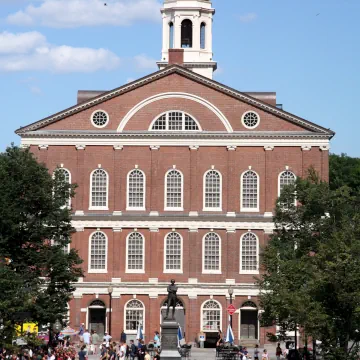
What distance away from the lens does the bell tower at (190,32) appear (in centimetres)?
9550

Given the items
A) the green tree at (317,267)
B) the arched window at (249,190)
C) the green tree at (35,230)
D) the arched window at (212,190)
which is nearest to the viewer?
the green tree at (317,267)

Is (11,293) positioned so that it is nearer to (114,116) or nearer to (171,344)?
(171,344)

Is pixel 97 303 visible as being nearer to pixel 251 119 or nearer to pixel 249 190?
pixel 249 190

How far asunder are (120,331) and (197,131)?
14.9 m

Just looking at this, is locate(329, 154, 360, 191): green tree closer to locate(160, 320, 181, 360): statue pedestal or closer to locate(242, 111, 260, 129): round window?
locate(242, 111, 260, 129): round window

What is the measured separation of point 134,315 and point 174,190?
914 cm

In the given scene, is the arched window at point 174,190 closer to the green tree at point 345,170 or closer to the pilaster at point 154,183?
the pilaster at point 154,183

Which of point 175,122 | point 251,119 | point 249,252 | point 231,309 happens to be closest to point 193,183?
point 175,122

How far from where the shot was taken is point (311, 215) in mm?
68562

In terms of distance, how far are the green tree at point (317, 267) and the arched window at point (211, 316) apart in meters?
10.6

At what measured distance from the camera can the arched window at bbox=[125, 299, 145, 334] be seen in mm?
85250

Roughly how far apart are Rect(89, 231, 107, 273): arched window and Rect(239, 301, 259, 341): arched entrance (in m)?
10.1

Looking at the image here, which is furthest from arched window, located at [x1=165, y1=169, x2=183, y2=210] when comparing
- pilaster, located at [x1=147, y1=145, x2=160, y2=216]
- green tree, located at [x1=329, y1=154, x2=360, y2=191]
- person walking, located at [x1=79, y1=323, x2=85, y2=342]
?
green tree, located at [x1=329, y1=154, x2=360, y2=191]

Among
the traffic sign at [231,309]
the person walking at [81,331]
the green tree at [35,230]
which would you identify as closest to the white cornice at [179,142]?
the traffic sign at [231,309]
